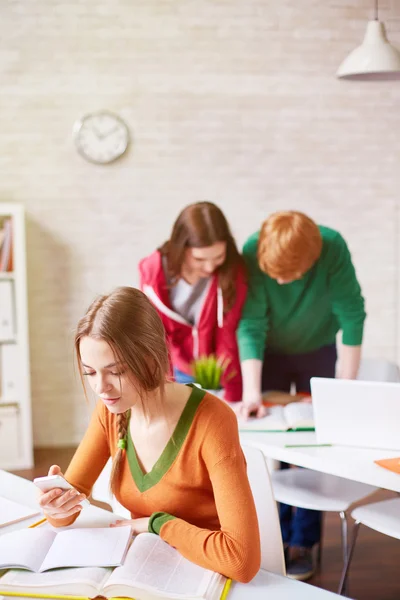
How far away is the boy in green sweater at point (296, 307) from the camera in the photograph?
277cm

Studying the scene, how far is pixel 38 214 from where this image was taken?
471 centimetres

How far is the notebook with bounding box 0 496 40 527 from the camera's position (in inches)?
69.5

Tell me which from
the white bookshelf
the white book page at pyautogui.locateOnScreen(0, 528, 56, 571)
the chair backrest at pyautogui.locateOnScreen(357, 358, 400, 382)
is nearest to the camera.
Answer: the white book page at pyautogui.locateOnScreen(0, 528, 56, 571)

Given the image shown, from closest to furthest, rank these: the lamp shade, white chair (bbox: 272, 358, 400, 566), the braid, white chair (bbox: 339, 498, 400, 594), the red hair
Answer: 1. the braid
2. white chair (bbox: 339, 498, 400, 594)
3. white chair (bbox: 272, 358, 400, 566)
4. the red hair
5. the lamp shade

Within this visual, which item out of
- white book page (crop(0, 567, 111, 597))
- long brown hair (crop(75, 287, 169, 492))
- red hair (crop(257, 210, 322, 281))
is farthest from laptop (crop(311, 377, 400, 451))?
white book page (crop(0, 567, 111, 597))

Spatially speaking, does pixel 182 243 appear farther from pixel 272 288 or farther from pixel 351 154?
pixel 351 154

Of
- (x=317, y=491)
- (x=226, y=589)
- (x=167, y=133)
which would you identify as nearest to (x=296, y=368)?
(x=317, y=491)

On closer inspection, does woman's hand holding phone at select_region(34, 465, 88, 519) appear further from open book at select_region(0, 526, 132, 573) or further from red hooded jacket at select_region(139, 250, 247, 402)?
red hooded jacket at select_region(139, 250, 247, 402)

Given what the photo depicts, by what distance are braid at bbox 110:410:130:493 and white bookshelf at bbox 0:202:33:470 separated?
2.73 metres

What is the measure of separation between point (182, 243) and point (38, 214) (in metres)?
2.08

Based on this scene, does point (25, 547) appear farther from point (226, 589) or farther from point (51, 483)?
point (226, 589)

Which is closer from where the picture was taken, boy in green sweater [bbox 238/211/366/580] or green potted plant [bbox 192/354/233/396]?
boy in green sweater [bbox 238/211/366/580]

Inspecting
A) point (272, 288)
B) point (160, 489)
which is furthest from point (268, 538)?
point (272, 288)

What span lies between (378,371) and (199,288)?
794mm
